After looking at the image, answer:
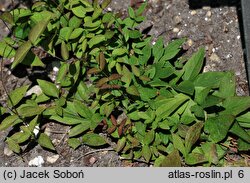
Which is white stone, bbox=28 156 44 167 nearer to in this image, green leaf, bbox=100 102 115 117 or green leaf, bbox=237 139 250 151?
green leaf, bbox=100 102 115 117

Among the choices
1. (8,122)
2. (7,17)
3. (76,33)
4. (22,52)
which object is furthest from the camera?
(76,33)

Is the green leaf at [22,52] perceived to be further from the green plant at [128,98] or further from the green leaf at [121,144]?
the green leaf at [121,144]

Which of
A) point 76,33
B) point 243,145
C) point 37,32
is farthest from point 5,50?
point 243,145

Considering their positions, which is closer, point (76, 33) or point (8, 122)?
point (8, 122)

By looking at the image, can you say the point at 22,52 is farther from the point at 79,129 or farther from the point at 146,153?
the point at 146,153

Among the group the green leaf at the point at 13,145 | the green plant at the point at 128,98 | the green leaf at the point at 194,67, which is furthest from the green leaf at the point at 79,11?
the green leaf at the point at 13,145

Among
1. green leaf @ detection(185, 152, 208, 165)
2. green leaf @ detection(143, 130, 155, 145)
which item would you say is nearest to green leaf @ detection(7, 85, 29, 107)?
green leaf @ detection(143, 130, 155, 145)

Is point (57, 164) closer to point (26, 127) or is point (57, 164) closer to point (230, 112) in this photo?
point (26, 127)

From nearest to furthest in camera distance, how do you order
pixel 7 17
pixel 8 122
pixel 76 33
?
pixel 7 17, pixel 8 122, pixel 76 33
